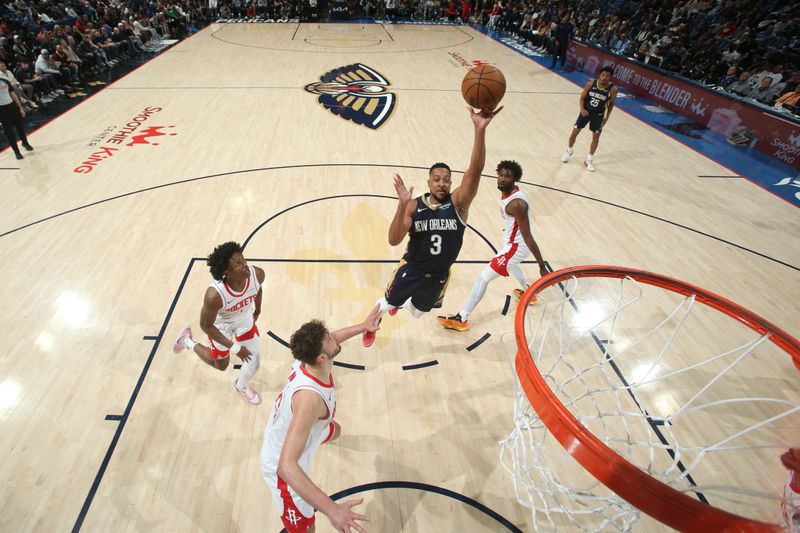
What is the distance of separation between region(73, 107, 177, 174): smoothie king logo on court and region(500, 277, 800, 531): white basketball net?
25.2 feet

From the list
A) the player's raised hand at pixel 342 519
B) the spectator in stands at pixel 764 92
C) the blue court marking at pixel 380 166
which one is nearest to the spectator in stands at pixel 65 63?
the blue court marking at pixel 380 166

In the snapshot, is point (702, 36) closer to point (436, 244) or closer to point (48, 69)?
point (436, 244)

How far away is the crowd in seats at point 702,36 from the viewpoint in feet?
34.7

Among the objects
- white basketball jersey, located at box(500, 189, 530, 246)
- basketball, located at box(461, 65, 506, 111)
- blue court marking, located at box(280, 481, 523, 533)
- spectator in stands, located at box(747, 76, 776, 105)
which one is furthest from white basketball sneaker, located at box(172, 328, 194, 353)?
spectator in stands, located at box(747, 76, 776, 105)

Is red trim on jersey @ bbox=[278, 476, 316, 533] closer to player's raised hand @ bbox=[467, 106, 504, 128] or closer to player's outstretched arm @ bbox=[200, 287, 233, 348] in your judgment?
player's outstretched arm @ bbox=[200, 287, 233, 348]

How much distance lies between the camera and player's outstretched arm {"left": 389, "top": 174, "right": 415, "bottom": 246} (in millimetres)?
3047

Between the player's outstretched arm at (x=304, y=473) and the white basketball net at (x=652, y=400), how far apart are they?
3.88ft

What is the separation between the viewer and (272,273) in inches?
208

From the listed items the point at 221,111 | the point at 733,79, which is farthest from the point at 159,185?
the point at 733,79

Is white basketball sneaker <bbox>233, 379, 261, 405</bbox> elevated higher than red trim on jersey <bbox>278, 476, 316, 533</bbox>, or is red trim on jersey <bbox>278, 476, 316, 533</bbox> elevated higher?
red trim on jersey <bbox>278, 476, 316, 533</bbox>

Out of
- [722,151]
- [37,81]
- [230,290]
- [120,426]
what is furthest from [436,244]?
[37,81]

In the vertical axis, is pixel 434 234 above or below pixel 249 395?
above

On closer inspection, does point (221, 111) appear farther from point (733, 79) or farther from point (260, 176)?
point (733, 79)

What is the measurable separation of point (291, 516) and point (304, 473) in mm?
652
